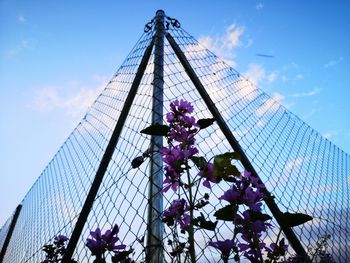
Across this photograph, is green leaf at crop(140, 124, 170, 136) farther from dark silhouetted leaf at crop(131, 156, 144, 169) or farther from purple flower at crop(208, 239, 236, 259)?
purple flower at crop(208, 239, 236, 259)

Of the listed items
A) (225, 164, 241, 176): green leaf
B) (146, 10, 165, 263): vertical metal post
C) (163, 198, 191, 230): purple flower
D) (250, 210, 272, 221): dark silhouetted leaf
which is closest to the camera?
(250, 210, 272, 221): dark silhouetted leaf

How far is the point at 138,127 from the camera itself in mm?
1902

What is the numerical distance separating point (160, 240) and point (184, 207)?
25cm

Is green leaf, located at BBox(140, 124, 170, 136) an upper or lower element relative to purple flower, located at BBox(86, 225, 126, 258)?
upper

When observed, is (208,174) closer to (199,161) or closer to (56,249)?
(199,161)

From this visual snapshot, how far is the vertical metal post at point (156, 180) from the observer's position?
133cm

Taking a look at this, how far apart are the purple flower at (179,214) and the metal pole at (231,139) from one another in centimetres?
43

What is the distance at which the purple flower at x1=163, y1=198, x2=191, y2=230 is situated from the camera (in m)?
1.22

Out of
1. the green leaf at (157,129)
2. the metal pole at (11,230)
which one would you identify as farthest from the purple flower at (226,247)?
the metal pole at (11,230)

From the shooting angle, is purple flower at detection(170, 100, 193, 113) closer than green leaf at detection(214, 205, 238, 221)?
No

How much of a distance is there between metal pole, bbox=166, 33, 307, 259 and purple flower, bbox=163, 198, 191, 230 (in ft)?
1.42

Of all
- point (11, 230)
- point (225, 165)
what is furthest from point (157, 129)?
point (11, 230)

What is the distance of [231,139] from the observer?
6.22 ft

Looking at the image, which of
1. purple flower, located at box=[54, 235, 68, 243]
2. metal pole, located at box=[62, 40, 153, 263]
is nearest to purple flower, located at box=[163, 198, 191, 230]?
metal pole, located at box=[62, 40, 153, 263]
